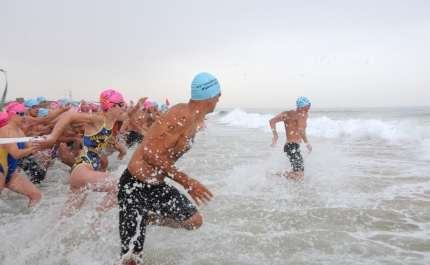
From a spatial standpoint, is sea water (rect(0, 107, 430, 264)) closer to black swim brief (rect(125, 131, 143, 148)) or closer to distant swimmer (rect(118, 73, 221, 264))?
distant swimmer (rect(118, 73, 221, 264))

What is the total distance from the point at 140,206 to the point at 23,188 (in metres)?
2.84

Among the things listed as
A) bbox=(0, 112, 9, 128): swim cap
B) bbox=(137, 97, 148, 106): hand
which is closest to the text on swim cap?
bbox=(137, 97, 148, 106): hand

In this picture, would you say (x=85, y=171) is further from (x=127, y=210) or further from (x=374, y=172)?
(x=374, y=172)

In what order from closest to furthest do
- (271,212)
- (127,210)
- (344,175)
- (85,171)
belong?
1. (127,210)
2. (85,171)
3. (271,212)
4. (344,175)

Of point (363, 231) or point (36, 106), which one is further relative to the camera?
point (36, 106)

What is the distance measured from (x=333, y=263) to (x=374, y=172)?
5.01m

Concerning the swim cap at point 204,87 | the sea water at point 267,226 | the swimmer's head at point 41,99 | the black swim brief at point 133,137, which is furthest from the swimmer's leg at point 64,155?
the swim cap at point 204,87

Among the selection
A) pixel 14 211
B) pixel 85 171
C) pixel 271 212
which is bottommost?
pixel 14 211

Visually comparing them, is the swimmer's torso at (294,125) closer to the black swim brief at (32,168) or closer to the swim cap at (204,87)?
the swim cap at (204,87)

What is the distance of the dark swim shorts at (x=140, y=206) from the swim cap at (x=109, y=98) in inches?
58.5

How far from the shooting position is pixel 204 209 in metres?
4.86

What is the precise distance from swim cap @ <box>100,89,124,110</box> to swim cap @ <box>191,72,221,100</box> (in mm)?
1656

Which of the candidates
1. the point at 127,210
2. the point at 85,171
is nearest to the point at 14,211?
the point at 85,171

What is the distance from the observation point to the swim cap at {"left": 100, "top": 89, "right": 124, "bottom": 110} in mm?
3992
